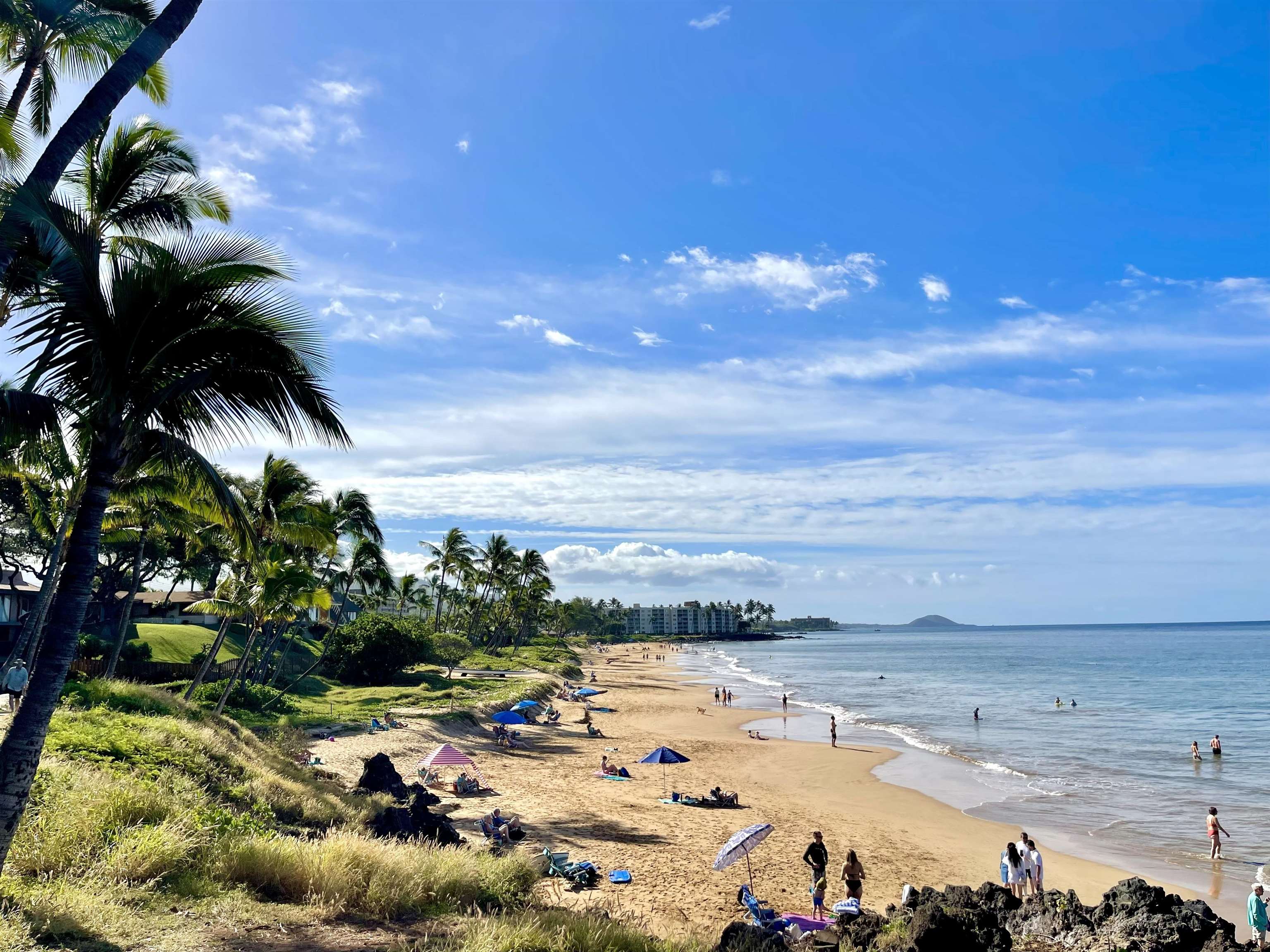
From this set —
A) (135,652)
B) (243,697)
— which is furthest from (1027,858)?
(135,652)

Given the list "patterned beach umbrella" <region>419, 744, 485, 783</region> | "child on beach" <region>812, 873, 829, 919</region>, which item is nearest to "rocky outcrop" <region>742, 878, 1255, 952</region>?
"child on beach" <region>812, 873, 829, 919</region>

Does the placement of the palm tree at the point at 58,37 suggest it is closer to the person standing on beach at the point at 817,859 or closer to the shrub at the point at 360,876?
the shrub at the point at 360,876

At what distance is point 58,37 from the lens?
10422 millimetres

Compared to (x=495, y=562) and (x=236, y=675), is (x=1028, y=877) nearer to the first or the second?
(x=236, y=675)

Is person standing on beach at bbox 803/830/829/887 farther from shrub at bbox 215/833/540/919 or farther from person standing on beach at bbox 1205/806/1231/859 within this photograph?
person standing on beach at bbox 1205/806/1231/859

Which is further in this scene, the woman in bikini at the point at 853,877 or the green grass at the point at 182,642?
the green grass at the point at 182,642

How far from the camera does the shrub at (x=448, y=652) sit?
49.9 m

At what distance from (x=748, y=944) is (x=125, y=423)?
8.34 m

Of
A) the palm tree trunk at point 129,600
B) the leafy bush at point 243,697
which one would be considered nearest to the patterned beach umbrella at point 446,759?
the leafy bush at point 243,697

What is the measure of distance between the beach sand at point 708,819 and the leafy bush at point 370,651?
12.4 m

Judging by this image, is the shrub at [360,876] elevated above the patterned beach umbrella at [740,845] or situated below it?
above

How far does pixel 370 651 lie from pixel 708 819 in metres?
28.7

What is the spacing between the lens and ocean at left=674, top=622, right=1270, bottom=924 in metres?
19.7

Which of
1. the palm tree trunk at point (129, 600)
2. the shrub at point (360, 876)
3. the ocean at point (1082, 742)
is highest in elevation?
the palm tree trunk at point (129, 600)
